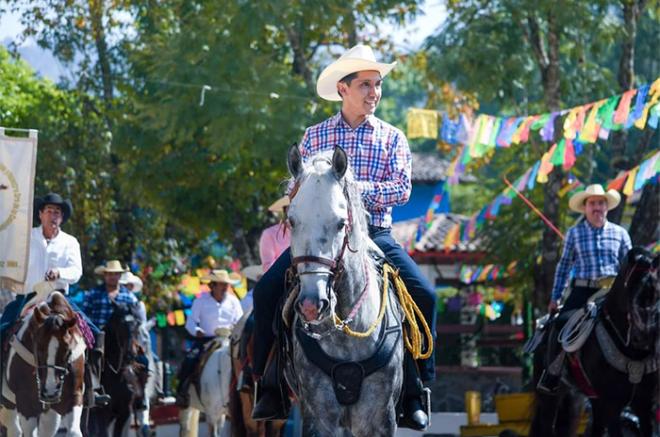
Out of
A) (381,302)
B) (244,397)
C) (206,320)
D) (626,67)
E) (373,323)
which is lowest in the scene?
(244,397)

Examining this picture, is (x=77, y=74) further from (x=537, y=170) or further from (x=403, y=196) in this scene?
(x=403, y=196)

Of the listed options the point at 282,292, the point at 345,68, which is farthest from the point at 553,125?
the point at 282,292

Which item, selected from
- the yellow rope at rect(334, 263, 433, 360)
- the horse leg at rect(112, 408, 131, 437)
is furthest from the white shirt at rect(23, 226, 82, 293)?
the yellow rope at rect(334, 263, 433, 360)

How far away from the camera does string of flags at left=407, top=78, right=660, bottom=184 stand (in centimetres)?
1620

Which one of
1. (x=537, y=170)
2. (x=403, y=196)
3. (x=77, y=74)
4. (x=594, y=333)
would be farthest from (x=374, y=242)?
(x=77, y=74)

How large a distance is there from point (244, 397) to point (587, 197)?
161 inches

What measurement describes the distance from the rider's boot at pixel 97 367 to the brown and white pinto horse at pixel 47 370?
631 mm

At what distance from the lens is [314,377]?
26.9 ft

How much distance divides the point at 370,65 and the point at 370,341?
188 cm

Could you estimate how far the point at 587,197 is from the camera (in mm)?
14680

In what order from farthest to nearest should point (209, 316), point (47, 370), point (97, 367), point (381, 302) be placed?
point (209, 316), point (97, 367), point (47, 370), point (381, 302)

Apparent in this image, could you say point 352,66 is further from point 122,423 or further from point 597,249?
point 122,423

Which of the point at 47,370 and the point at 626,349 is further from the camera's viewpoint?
the point at 47,370

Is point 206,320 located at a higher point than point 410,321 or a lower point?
higher
